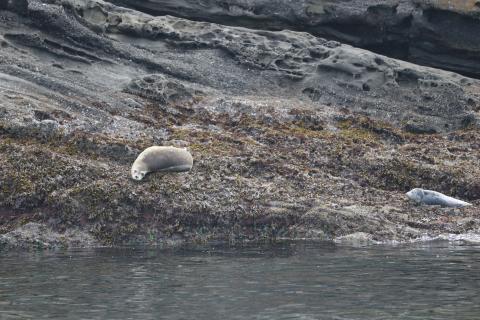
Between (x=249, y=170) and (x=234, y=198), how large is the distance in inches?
55.8

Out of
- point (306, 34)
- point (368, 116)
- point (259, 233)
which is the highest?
point (306, 34)

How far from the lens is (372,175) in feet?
57.3

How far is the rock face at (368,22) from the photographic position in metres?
25.0

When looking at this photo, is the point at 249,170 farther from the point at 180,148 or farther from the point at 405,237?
the point at 405,237

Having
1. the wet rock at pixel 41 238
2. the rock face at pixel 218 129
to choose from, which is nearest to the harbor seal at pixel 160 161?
the rock face at pixel 218 129

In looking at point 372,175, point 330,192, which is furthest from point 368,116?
point 330,192

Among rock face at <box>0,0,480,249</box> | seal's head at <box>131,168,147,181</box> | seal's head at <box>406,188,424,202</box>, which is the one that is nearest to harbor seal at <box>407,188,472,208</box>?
seal's head at <box>406,188,424,202</box>

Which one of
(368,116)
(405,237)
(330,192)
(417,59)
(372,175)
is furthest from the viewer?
(417,59)

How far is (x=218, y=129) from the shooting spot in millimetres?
18953

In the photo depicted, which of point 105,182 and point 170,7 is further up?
point 170,7

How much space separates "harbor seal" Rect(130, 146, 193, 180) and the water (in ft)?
6.84

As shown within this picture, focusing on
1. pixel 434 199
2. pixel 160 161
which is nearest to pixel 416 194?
pixel 434 199

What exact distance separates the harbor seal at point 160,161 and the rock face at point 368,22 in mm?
10437

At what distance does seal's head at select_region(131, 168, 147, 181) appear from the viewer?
15336 millimetres
